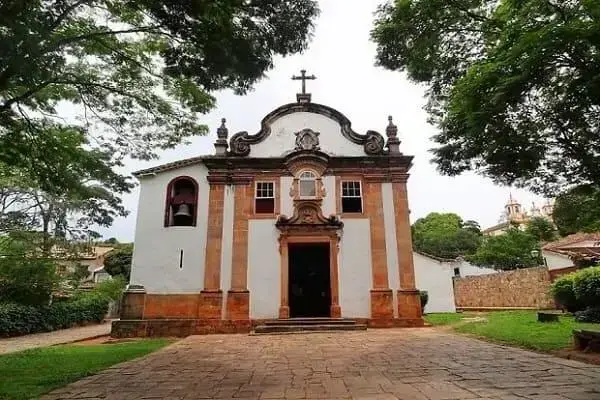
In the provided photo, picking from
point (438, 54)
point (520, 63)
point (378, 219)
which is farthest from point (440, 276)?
point (520, 63)

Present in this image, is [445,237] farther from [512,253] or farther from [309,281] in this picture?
[309,281]

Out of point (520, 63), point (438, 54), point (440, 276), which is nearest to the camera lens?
point (520, 63)

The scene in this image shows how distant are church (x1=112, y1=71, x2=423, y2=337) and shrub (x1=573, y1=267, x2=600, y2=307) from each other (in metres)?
5.88

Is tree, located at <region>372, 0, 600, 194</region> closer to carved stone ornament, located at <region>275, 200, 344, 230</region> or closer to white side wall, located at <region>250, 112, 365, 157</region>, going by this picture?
carved stone ornament, located at <region>275, 200, 344, 230</region>

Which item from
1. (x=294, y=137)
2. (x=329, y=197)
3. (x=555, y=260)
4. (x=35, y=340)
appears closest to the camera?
(x=35, y=340)

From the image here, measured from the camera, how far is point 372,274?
47.6 feet

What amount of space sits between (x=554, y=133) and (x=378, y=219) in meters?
A: 8.48

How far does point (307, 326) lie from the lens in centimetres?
1323

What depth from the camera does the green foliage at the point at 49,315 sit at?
16.4 metres

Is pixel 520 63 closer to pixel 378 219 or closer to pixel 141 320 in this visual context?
pixel 378 219

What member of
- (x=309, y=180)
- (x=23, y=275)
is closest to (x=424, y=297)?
(x=309, y=180)

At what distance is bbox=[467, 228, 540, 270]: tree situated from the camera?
121 feet

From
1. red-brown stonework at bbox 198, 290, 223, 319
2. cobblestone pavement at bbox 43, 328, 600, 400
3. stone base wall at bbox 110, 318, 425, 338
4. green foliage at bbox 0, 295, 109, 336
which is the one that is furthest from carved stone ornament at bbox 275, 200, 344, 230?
green foliage at bbox 0, 295, 109, 336

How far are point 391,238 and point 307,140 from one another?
4962mm
